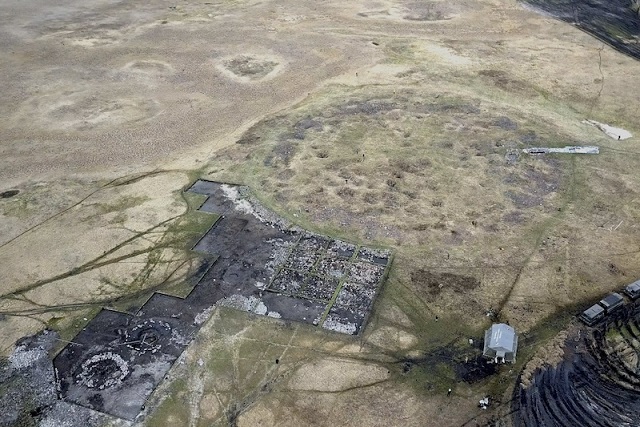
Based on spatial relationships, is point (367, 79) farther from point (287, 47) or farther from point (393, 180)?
point (393, 180)

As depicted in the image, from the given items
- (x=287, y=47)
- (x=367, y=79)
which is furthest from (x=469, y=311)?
(x=287, y=47)

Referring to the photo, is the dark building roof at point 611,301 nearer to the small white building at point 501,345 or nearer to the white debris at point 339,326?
the small white building at point 501,345

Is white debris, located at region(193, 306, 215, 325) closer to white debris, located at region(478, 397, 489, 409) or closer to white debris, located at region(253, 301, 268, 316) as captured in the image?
white debris, located at region(253, 301, 268, 316)

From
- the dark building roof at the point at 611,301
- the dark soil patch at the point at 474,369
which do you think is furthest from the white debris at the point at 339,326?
the dark building roof at the point at 611,301

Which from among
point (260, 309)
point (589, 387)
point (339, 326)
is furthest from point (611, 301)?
point (260, 309)

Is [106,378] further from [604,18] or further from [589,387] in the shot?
[604,18]

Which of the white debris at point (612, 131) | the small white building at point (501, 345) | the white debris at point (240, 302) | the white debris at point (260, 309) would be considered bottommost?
the white debris at point (240, 302)
